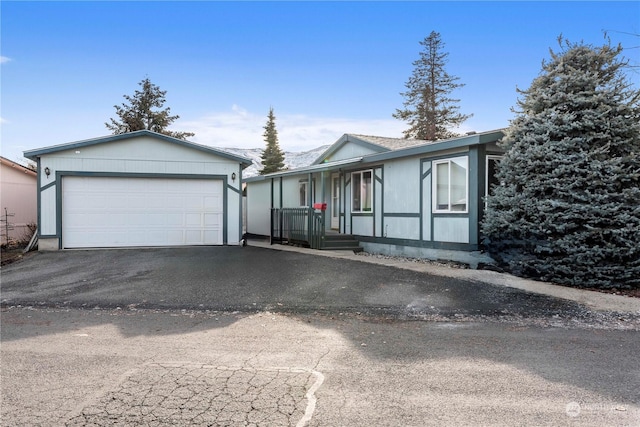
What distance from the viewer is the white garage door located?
1293 centimetres

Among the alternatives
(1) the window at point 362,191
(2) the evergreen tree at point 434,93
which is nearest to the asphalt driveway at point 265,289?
(1) the window at point 362,191

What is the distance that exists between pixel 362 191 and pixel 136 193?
7201 mm

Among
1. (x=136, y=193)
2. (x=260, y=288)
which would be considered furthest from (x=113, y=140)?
(x=260, y=288)

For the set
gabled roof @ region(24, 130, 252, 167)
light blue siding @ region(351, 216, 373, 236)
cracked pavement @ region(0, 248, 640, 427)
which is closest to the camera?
cracked pavement @ region(0, 248, 640, 427)

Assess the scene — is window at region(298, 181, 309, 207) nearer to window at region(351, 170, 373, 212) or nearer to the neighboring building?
window at region(351, 170, 373, 212)

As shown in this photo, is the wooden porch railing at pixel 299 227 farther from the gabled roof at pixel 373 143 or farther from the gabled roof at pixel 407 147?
the gabled roof at pixel 373 143

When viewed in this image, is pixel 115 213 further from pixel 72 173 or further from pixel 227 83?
pixel 227 83

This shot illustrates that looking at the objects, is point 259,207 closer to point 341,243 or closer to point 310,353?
point 341,243

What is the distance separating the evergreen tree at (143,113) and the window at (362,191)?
23.3 m

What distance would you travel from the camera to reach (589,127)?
784 centimetres

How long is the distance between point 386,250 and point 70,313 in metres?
8.56

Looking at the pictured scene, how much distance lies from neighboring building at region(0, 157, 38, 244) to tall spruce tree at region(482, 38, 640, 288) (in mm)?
16969

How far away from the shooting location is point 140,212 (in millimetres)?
13398

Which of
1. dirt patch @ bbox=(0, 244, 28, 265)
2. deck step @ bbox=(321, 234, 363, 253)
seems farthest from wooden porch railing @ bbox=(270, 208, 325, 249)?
dirt patch @ bbox=(0, 244, 28, 265)
